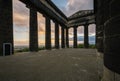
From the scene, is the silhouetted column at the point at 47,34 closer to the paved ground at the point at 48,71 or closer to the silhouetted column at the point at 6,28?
the silhouetted column at the point at 6,28

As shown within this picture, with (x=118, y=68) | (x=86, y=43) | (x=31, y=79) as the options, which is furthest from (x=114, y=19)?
(x=86, y=43)

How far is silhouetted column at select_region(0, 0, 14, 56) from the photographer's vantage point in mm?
20736

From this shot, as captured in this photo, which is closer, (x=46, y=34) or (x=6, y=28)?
(x=6, y=28)

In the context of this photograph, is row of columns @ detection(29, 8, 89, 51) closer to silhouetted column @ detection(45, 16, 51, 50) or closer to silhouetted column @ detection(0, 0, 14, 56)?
silhouetted column @ detection(45, 16, 51, 50)

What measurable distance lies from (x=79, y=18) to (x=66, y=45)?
1179cm

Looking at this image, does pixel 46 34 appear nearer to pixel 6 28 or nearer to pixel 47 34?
pixel 47 34

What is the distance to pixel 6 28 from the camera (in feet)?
70.9

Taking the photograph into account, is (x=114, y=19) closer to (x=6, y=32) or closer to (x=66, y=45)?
(x=6, y=32)

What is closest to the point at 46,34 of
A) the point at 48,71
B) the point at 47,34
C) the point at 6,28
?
the point at 47,34

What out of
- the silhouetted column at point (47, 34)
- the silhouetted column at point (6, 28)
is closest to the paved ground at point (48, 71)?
the silhouetted column at point (6, 28)

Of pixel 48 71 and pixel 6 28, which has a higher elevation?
pixel 6 28

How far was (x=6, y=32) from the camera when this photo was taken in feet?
70.8

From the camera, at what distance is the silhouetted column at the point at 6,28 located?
816 inches

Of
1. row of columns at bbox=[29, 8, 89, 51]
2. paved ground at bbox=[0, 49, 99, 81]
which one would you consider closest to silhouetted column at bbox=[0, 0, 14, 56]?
paved ground at bbox=[0, 49, 99, 81]
